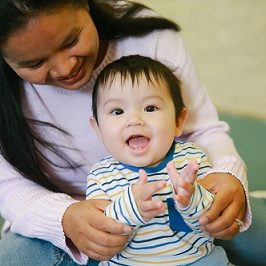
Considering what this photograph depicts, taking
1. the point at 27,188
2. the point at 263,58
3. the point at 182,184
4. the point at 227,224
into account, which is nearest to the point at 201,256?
the point at 227,224

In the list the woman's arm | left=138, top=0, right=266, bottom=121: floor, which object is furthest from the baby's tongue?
→ left=138, top=0, right=266, bottom=121: floor

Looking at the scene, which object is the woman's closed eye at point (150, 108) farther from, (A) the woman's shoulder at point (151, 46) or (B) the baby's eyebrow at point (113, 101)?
(A) the woman's shoulder at point (151, 46)

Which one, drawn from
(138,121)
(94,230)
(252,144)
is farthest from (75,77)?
(252,144)

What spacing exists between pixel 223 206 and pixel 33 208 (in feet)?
1.08

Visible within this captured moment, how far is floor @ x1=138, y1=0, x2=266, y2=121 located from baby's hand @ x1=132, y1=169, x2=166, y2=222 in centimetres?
120

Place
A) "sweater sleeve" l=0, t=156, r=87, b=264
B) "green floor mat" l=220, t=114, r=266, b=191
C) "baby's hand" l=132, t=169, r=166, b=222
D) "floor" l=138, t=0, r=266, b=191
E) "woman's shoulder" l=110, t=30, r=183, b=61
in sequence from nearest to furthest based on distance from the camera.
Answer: "baby's hand" l=132, t=169, r=166, b=222 < "sweater sleeve" l=0, t=156, r=87, b=264 < "woman's shoulder" l=110, t=30, r=183, b=61 < "green floor mat" l=220, t=114, r=266, b=191 < "floor" l=138, t=0, r=266, b=191

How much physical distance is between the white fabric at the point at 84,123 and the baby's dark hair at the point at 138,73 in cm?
9

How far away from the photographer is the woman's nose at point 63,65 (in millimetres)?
877

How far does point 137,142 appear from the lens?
0.86m

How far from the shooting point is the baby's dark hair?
885 millimetres

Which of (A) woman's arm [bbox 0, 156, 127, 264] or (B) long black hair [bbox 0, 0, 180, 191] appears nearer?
(A) woman's arm [bbox 0, 156, 127, 264]

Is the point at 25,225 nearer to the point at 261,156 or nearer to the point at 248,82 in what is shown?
the point at 261,156

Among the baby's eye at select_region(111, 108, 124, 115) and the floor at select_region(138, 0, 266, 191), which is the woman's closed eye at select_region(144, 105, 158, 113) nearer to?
the baby's eye at select_region(111, 108, 124, 115)

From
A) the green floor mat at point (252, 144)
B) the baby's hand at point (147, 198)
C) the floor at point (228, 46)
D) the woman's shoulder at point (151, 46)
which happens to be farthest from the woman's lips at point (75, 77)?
the floor at point (228, 46)
